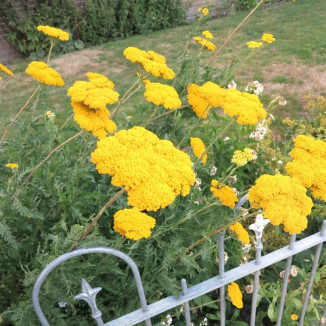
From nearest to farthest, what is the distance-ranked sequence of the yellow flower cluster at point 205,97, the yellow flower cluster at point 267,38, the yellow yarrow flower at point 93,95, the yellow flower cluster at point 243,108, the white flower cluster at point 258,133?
the yellow yarrow flower at point 93,95 → the yellow flower cluster at point 243,108 → the yellow flower cluster at point 205,97 → the yellow flower cluster at point 267,38 → the white flower cluster at point 258,133

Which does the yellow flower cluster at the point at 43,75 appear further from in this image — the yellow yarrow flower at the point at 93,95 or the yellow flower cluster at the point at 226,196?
the yellow flower cluster at the point at 226,196

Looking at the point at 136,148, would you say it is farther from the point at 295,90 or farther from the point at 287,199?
the point at 295,90

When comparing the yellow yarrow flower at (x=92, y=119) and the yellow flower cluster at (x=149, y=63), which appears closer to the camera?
the yellow yarrow flower at (x=92, y=119)

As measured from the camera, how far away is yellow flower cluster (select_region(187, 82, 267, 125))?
5.65ft

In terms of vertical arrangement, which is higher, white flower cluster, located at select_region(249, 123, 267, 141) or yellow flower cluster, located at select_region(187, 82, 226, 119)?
yellow flower cluster, located at select_region(187, 82, 226, 119)

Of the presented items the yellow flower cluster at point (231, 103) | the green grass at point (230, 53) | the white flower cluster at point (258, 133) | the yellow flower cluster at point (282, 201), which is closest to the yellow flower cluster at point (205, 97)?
the yellow flower cluster at point (231, 103)

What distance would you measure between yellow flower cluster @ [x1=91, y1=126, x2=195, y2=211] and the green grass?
3.75m

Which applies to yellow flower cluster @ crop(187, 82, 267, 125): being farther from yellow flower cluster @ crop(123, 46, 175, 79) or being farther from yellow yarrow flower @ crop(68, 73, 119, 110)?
yellow yarrow flower @ crop(68, 73, 119, 110)

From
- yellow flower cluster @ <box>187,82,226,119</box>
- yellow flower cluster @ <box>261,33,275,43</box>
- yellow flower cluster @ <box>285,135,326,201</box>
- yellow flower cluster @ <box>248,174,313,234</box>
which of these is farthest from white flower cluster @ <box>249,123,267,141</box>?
yellow flower cluster @ <box>248,174,313,234</box>

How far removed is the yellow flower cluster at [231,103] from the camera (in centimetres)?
172

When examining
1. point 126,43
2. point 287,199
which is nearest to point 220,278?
point 287,199

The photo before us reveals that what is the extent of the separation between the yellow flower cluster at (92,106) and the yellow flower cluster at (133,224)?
36cm

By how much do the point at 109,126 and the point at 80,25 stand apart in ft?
22.3

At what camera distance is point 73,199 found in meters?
1.85
